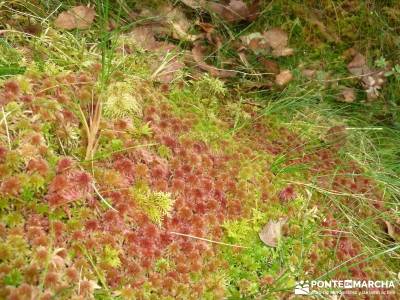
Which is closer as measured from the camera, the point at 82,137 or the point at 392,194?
the point at 82,137

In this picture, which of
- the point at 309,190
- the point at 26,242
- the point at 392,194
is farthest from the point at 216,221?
the point at 392,194

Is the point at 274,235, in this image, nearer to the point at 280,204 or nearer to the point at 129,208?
the point at 280,204

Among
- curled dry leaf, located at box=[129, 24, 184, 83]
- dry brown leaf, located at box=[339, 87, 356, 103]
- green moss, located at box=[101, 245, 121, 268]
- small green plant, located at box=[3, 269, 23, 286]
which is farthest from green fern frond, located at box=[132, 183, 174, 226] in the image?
dry brown leaf, located at box=[339, 87, 356, 103]

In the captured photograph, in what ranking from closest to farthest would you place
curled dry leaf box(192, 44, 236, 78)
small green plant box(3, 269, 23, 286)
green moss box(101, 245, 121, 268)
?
small green plant box(3, 269, 23, 286)
green moss box(101, 245, 121, 268)
curled dry leaf box(192, 44, 236, 78)

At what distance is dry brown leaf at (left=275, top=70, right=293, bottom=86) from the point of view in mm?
2963

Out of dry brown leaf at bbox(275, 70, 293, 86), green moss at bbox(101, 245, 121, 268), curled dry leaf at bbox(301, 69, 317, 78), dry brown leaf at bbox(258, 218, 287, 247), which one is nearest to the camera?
green moss at bbox(101, 245, 121, 268)

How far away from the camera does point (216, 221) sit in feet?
6.75

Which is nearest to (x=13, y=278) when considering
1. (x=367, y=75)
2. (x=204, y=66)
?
(x=204, y=66)

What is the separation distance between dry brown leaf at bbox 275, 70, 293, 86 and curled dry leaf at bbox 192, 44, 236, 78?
1.00 ft

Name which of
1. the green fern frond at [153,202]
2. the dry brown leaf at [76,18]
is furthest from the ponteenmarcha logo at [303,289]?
the dry brown leaf at [76,18]

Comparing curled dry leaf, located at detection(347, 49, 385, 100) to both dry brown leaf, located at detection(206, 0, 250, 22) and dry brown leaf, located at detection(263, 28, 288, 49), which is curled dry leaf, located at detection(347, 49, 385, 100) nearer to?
dry brown leaf, located at detection(263, 28, 288, 49)

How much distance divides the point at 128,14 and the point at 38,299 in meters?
2.04

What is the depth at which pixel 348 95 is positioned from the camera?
3336 millimetres

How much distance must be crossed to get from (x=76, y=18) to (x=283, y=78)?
4.57 ft
